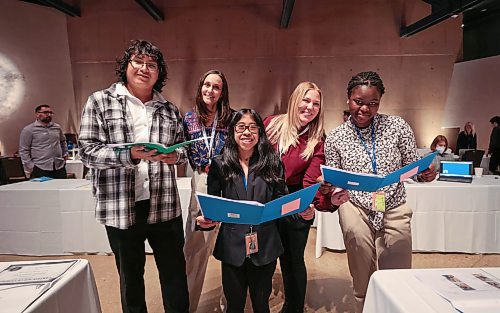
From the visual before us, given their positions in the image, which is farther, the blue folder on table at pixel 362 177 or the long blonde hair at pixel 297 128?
the long blonde hair at pixel 297 128

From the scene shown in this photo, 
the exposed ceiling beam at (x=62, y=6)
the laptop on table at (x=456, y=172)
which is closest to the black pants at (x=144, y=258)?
the laptop on table at (x=456, y=172)

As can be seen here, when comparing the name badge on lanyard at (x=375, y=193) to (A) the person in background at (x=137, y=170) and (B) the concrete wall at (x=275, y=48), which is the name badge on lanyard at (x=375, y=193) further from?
(B) the concrete wall at (x=275, y=48)

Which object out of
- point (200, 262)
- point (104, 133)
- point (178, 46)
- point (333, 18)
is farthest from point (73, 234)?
point (333, 18)

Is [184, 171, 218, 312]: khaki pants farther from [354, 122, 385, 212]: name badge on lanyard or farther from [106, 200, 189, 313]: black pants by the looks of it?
[354, 122, 385, 212]: name badge on lanyard

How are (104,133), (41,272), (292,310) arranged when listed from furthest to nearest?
(292,310) → (104,133) → (41,272)

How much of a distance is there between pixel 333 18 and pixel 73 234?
6653 mm

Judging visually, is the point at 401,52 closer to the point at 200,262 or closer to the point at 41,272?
the point at 200,262

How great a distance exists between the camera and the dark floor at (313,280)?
93.8 inches

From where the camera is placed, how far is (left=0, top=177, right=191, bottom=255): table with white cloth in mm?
3174

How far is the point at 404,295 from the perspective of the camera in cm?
98

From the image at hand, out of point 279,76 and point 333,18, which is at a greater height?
point 333,18

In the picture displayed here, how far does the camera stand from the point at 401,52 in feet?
24.1

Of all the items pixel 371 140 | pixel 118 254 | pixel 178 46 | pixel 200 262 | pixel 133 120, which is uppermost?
pixel 178 46

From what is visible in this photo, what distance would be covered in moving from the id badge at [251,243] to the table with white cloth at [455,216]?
1842 millimetres
